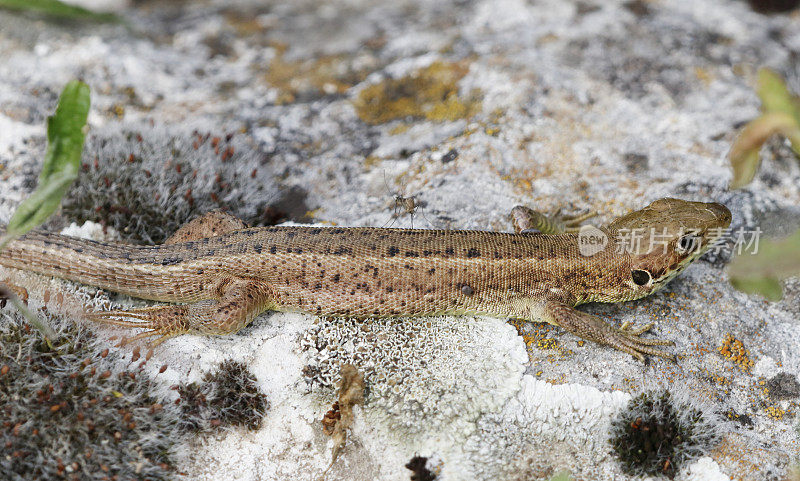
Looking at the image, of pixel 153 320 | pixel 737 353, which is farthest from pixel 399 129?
pixel 737 353

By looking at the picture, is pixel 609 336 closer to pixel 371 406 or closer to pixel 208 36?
pixel 371 406

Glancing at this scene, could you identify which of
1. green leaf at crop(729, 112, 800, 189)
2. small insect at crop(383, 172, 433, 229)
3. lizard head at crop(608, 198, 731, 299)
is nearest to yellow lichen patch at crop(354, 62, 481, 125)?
small insect at crop(383, 172, 433, 229)

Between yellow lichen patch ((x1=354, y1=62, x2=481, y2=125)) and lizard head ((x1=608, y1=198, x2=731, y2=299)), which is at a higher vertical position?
yellow lichen patch ((x1=354, y1=62, x2=481, y2=125))

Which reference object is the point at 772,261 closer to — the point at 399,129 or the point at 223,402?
the point at 223,402

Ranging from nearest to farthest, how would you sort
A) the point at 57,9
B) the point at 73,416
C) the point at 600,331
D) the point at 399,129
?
1. the point at 73,416
2. the point at 600,331
3. the point at 399,129
4. the point at 57,9

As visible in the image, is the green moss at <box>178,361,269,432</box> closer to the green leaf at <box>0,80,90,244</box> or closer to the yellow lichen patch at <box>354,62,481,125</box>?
the green leaf at <box>0,80,90,244</box>

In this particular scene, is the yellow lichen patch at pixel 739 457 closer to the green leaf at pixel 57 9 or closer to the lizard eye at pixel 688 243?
the lizard eye at pixel 688 243

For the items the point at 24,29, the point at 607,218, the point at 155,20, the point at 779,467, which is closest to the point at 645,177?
the point at 607,218
